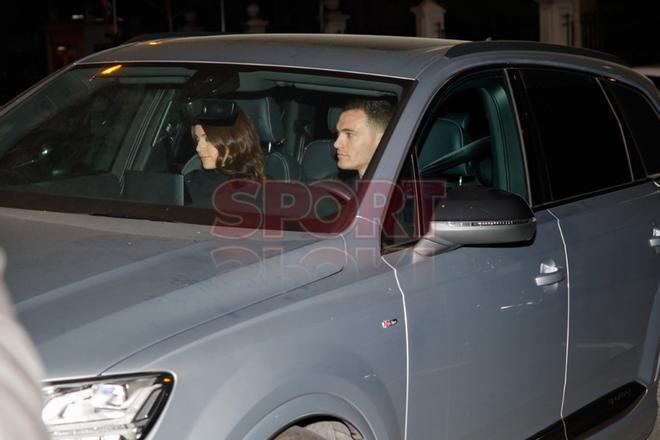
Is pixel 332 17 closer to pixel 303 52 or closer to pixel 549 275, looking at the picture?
pixel 303 52

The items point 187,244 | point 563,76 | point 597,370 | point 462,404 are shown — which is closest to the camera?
point 187,244

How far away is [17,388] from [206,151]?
2982mm

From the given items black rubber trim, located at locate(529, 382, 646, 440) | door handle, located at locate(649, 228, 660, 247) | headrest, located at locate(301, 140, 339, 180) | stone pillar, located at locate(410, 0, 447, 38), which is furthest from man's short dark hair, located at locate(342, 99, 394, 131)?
stone pillar, located at locate(410, 0, 447, 38)

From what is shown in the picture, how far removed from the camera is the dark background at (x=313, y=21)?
1425 inches

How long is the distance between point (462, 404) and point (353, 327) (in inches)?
23.8

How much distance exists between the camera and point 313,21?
55969 millimetres

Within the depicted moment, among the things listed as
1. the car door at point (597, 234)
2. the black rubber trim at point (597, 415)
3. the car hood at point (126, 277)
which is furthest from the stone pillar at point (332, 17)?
the car hood at point (126, 277)

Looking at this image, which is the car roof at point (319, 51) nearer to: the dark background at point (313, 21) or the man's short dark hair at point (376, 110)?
the man's short dark hair at point (376, 110)

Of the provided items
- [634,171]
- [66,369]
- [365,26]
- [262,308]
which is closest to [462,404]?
[262,308]

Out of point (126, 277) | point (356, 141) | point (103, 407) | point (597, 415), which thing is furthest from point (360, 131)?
point (103, 407)

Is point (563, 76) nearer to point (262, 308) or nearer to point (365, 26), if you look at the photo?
point (262, 308)

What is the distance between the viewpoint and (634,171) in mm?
4707

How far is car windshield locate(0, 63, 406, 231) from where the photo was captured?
11.9 feet

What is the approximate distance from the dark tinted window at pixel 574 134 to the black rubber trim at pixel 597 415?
2.54 feet
